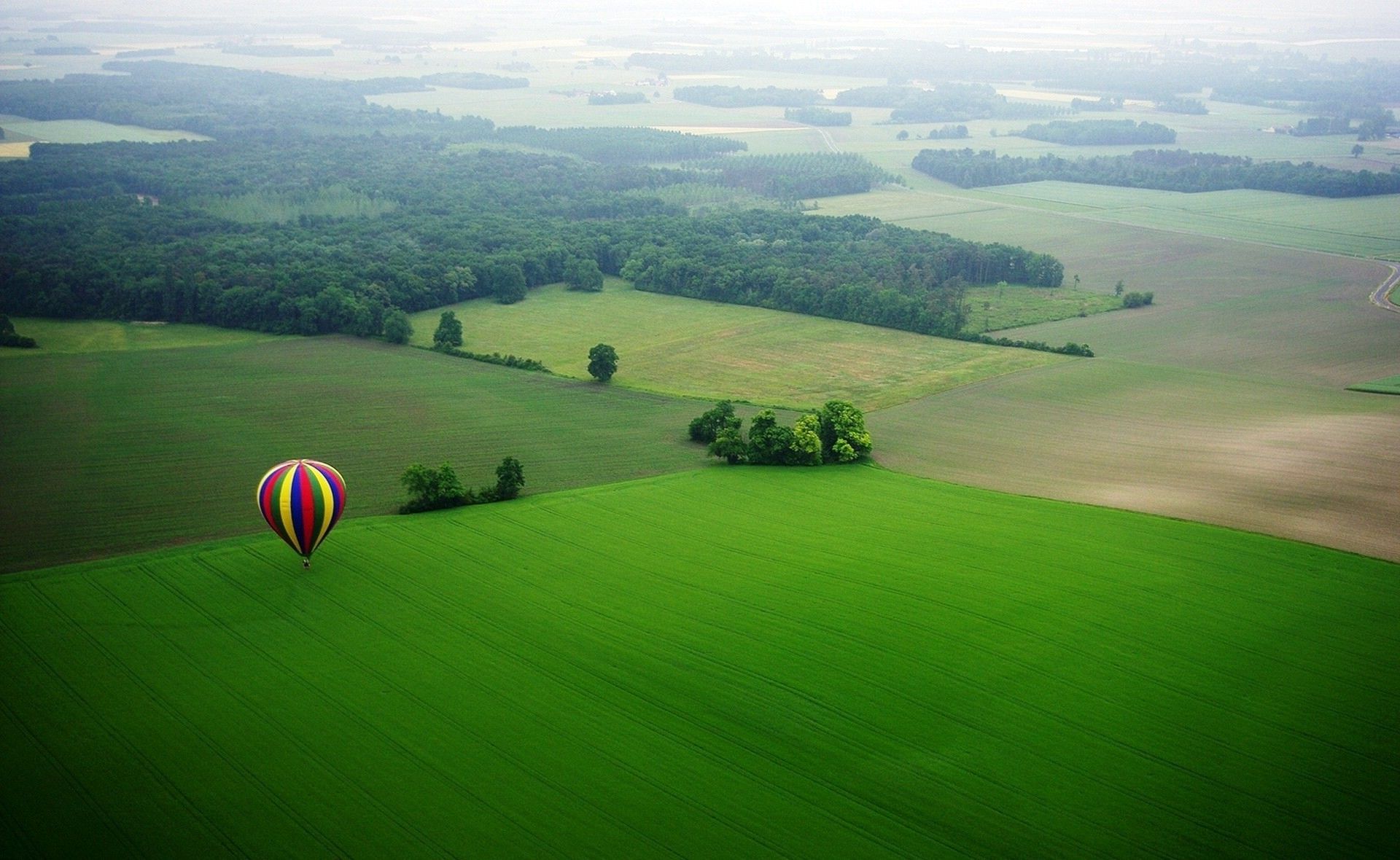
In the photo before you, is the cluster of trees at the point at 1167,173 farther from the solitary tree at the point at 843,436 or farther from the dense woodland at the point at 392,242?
the solitary tree at the point at 843,436

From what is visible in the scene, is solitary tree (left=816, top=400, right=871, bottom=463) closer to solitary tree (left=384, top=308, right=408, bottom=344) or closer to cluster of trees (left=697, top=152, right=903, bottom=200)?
solitary tree (left=384, top=308, right=408, bottom=344)

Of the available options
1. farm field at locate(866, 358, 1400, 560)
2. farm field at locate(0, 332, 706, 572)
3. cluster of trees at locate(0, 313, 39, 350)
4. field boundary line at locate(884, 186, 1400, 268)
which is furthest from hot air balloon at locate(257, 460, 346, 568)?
field boundary line at locate(884, 186, 1400, 268)

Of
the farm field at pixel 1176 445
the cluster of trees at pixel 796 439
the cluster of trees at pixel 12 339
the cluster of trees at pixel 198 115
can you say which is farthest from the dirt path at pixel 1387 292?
the cluster of trees at pixel 198 115

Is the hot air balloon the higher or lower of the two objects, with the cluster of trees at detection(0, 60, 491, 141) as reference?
lower

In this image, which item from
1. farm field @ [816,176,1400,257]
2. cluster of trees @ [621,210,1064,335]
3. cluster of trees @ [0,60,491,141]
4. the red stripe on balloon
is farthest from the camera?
cluster of trees @ [0,60,491,141]

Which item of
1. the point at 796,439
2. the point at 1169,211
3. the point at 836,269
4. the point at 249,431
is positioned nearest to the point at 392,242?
the point at 836,269
